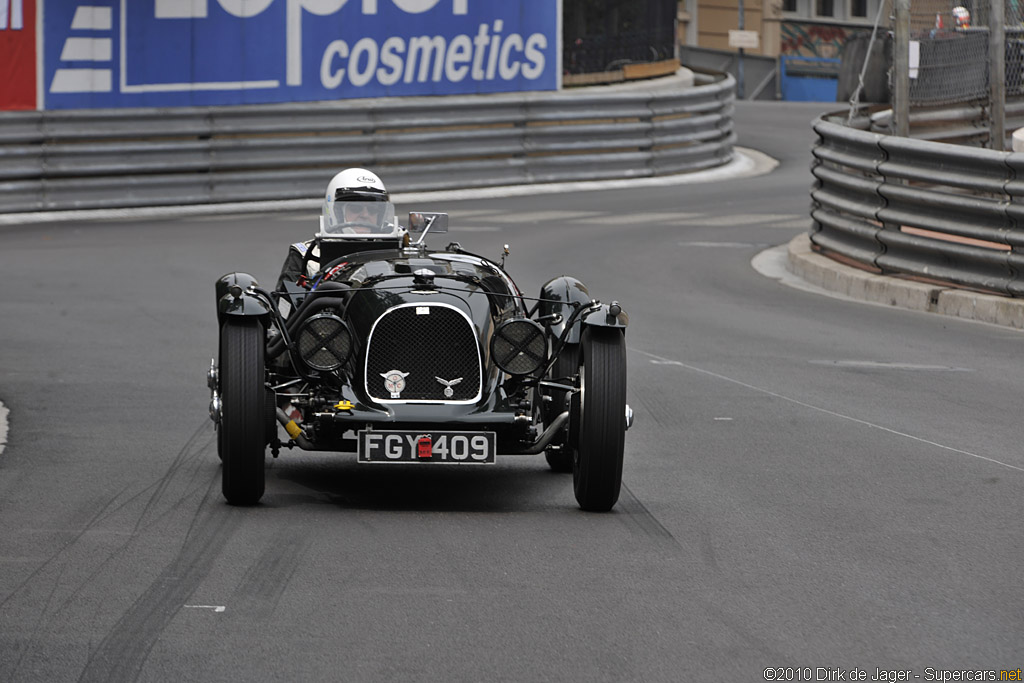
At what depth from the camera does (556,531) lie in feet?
22.4

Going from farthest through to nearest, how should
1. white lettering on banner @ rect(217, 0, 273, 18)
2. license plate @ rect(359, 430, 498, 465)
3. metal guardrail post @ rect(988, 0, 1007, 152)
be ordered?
1. white lettering on banner @ rect(217, 0, 273, 18)
2. metal guardrail post @ rect(988, 0, 1007, 152)
3. license plate @ rect(359, 430, 498, 465)

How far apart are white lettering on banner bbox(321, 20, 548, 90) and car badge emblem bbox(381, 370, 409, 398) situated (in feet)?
55.5

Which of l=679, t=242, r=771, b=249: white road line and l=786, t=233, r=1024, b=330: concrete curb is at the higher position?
l=679, t=242, r=771, b=249: white road line

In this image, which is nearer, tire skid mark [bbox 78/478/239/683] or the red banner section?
tire skid mark [bbox 78/478/239/683]

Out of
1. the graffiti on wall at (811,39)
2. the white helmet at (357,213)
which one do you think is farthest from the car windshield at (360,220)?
the graffiti on wall at (811,39)

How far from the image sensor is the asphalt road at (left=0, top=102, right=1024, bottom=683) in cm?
515

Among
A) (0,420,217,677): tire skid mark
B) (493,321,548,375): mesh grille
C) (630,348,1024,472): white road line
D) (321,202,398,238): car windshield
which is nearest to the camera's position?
(0,420,217,677): tire skid mark

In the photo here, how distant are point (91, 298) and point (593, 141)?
12.5 m

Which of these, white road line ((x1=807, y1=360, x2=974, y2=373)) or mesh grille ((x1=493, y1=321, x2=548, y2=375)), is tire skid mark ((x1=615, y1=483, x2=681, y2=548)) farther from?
white road line ((x1=807, y1=360, x2=974, y2=373))

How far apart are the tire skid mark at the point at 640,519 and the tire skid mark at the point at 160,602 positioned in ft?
5.42

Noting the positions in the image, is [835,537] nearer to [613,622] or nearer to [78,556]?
[613,622]

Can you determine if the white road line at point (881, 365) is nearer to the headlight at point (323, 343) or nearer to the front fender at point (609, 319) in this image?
the front fender at point (609, 319)

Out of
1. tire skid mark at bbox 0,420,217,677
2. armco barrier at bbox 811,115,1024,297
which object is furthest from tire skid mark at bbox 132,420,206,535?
armco barrier at bbox 811,115,1024,297

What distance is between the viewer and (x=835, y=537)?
6.74m
